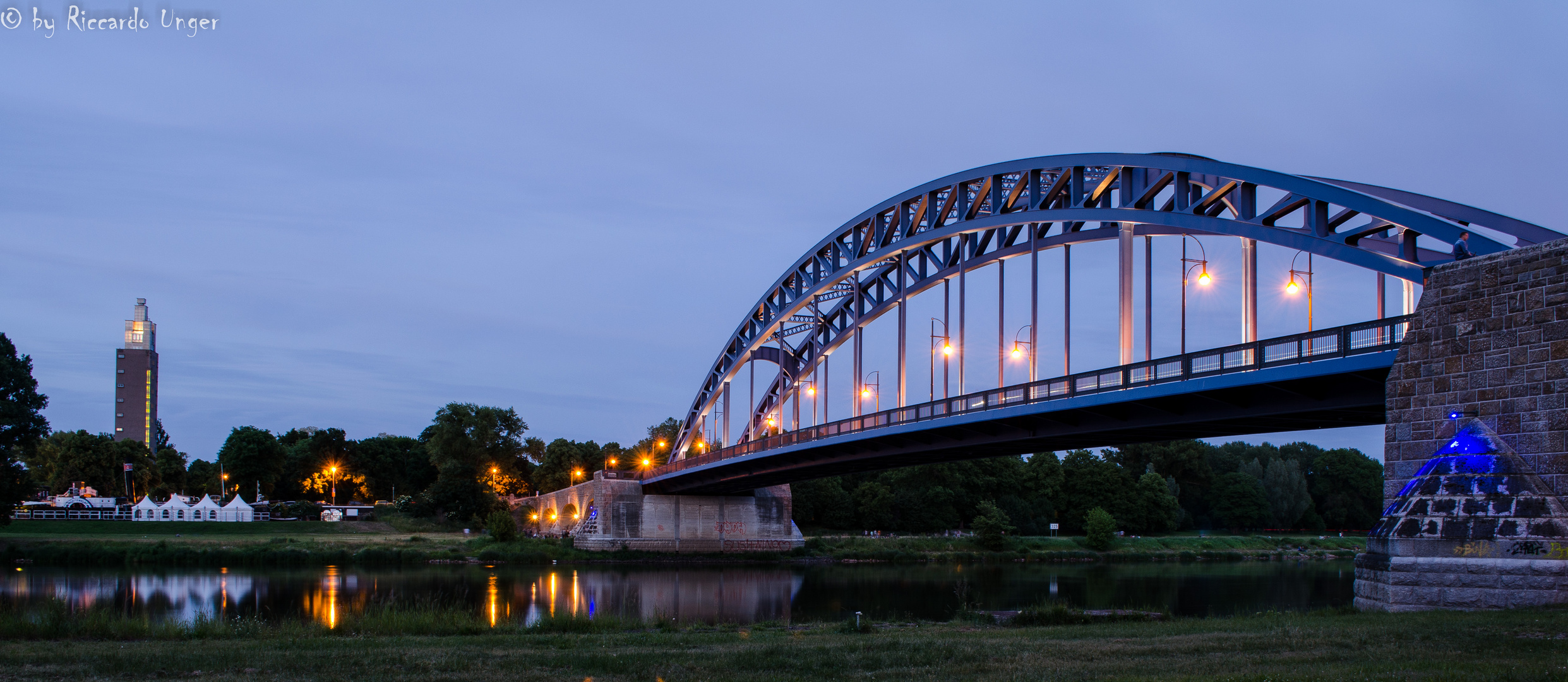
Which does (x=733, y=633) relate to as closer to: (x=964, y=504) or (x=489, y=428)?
(x=964, y=504)

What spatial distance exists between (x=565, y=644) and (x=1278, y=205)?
20.3 metres

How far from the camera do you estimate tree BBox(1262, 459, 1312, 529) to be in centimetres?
9212

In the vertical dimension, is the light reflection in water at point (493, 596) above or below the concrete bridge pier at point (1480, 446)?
below

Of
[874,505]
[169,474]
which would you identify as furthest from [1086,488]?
[169,474]

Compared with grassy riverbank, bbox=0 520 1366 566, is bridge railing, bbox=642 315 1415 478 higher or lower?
higher

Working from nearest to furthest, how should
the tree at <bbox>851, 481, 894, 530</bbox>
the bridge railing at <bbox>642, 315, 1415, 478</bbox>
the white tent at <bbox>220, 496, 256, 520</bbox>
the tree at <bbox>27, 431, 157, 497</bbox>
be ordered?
1. the bridge railing at <bbox>642, 315, 1415, 478</bbox>
2. the white tent at <bbox>220, 496, 256, 520</bbox>
3. the tree at <bbox>27, 431, 157, 497</bbox>
4. the tree at <bbox>851, 481, 894, 530</bbox>

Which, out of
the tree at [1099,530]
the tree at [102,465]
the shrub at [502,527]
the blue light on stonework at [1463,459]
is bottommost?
the tree at [1099,530]

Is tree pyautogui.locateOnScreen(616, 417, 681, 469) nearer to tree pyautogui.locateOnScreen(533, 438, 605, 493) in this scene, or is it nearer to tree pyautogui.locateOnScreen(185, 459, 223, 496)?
tree pyautogui.locateOnScreen(533, 438, 605, 493)

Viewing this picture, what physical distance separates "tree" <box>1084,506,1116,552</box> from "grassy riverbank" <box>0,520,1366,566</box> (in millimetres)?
590

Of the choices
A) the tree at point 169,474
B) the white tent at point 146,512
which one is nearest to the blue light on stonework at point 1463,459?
the white tent at point 146,512

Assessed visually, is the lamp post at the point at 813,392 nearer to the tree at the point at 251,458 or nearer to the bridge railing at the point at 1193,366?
the bridge railing at the point at 1193,366

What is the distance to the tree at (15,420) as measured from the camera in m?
47.6

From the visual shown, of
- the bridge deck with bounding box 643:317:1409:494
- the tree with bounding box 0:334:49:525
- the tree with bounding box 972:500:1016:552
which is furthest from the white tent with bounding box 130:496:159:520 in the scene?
the tree with bounding box 972:500:1016:552

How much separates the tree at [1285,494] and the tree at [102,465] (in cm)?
8862
